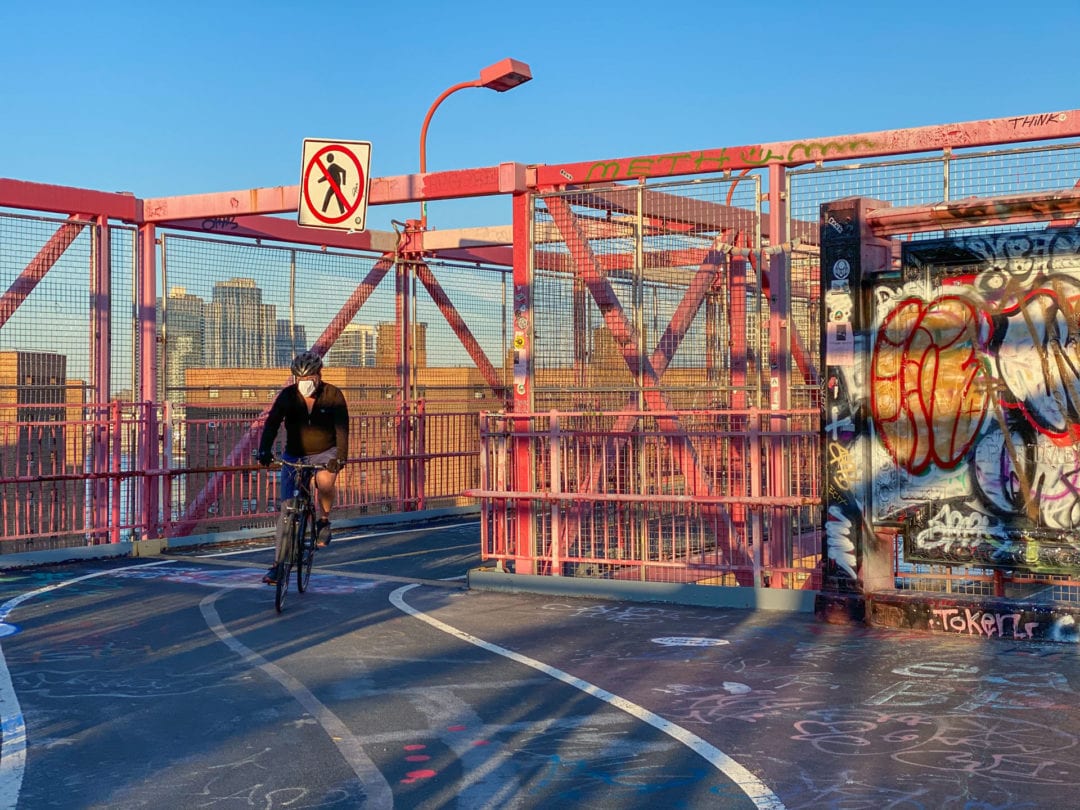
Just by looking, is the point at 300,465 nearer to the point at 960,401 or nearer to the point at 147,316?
the point at 960,401

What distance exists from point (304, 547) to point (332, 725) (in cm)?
471

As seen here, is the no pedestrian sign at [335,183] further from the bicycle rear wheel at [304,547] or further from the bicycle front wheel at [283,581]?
the bicycle front wheel at [283,581]

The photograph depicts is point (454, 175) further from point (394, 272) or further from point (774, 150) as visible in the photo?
point (394, 272)

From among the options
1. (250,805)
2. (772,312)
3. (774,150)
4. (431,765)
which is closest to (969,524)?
(772,312)

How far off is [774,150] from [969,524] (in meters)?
3.73

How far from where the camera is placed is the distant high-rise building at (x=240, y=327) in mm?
16234

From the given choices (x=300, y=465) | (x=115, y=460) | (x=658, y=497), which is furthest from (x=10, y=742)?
(x=115, y=460)

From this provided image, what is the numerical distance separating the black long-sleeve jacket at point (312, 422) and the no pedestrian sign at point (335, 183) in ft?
9.29

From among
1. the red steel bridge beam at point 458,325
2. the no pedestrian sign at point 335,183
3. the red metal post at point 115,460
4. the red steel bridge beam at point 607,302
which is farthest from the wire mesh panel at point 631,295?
the red steel bridge beam at point 458,325

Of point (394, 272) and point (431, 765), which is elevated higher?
point (394, 272)

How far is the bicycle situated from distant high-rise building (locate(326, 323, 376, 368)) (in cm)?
715

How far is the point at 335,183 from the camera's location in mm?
13320

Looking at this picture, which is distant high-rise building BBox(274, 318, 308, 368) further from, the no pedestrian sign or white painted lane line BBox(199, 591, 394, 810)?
white painted lane line BBox(199, 591, 394, 810)

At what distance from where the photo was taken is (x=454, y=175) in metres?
13.1
